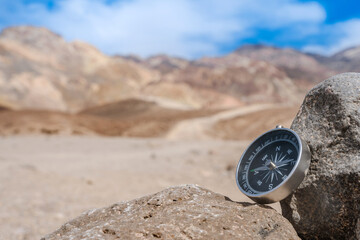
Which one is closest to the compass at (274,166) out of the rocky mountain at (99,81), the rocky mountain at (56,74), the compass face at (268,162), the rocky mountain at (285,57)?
the compass face at (268,162)

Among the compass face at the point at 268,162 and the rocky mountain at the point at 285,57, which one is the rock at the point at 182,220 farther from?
the rocky mountain at the point at 285,57

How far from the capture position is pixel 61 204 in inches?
303

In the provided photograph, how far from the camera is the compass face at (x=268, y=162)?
9.57ft

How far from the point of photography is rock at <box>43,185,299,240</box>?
2.53 meters

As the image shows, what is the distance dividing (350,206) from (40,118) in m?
24.0

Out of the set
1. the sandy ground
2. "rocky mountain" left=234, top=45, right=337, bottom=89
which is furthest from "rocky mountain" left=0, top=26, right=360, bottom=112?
"rocky mountain" left=234, top=45, right=337, bottom=89

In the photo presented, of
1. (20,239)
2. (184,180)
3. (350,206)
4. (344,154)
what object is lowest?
(184,180)

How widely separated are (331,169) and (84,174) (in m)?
9.27

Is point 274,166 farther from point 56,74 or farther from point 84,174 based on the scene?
point 56,74

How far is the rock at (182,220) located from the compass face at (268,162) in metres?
0.20

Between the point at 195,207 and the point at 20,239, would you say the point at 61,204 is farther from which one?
the point at 195,207

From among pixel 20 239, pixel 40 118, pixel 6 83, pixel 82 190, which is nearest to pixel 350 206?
pixel 20 239

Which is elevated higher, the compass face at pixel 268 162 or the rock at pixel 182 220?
the compass face at pixel 268 162

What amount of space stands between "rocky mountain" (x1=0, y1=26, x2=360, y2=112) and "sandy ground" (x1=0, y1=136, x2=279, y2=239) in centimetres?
2095
